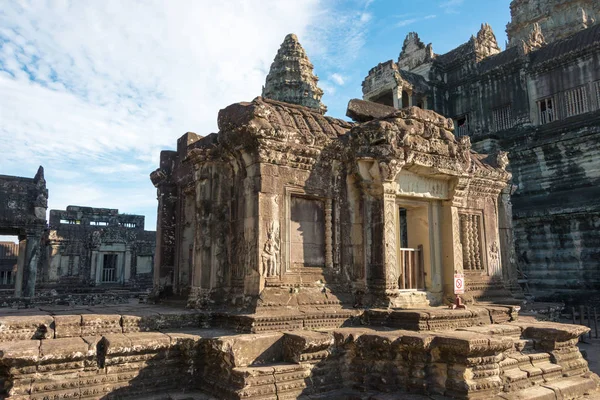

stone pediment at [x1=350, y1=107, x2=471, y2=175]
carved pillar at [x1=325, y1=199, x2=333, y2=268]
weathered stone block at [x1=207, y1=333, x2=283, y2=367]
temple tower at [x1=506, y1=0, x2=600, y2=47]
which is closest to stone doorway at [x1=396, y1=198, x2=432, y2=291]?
stone pediment at [x1=350, y1=107, x2=471, y2=175]

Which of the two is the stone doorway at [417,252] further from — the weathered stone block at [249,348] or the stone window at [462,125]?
the stone window at [462,125]

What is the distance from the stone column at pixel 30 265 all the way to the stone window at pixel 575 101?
2525 cm

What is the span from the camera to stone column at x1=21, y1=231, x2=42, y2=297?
19.4 m

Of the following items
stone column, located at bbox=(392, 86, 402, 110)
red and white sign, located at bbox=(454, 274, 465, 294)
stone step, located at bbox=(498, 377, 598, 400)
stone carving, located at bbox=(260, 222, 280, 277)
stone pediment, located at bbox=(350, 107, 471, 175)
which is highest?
stone column, located at bbox=(392, 86, 402, 110)

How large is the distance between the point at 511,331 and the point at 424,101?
70.1 feet

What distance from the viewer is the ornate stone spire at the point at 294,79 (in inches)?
993

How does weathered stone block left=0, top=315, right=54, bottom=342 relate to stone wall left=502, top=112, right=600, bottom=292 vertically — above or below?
below

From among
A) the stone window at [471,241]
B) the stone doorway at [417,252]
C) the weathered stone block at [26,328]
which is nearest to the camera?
the weathered stone block at [26,328]

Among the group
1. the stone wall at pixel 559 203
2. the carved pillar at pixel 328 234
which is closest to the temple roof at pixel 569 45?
the stone wall at pixel 559 203

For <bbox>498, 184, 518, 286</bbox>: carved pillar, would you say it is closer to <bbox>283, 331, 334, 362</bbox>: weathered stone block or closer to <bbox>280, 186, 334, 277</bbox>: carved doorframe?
<bbox>280, 186, 334, 277</bbox>: carved doorframe

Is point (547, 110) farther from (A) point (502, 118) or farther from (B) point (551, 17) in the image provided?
(B) point (551, 17)

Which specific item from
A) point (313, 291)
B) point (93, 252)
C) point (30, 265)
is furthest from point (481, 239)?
point (93, 252)

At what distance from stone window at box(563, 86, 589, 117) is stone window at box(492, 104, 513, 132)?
267cm

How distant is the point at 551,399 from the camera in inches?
227
